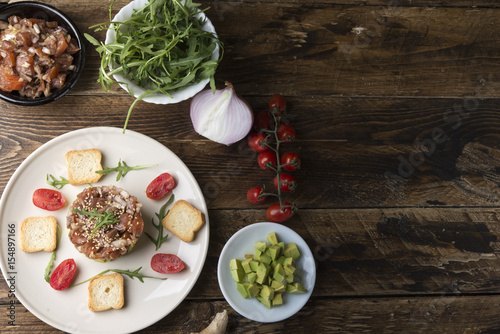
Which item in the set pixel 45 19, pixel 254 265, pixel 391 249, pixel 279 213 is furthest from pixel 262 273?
pixel 45 19

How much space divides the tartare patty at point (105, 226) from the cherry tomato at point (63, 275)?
0.13m

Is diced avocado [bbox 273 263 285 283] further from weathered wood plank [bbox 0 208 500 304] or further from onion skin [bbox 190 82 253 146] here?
onion skin [bbox 190 82 253 146]

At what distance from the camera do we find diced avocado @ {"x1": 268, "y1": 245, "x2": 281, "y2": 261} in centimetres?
204

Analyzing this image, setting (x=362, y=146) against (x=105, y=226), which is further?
(x=362, y=146)

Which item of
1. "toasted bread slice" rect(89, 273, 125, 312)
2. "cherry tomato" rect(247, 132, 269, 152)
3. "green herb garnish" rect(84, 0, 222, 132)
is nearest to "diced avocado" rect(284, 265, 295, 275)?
"cherry tomato" rect(247, 132, 269, 152)

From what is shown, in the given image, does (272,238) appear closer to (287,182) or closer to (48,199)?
(287,182)

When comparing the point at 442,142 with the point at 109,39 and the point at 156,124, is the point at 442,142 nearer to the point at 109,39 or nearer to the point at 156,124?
the point at 156,124

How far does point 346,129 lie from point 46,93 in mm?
1455

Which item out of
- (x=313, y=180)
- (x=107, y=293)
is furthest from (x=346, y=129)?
(x=107, y=293)

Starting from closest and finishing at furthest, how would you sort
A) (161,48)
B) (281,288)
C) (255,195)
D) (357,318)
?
1. (161,48)
2. (281,288)
3. (255,195)
4. (357,318)

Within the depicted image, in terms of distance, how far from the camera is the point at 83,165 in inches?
81.7

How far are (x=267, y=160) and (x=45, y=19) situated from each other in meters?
1.23

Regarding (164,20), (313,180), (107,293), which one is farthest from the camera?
(313,180)

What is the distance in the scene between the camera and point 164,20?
188cm
